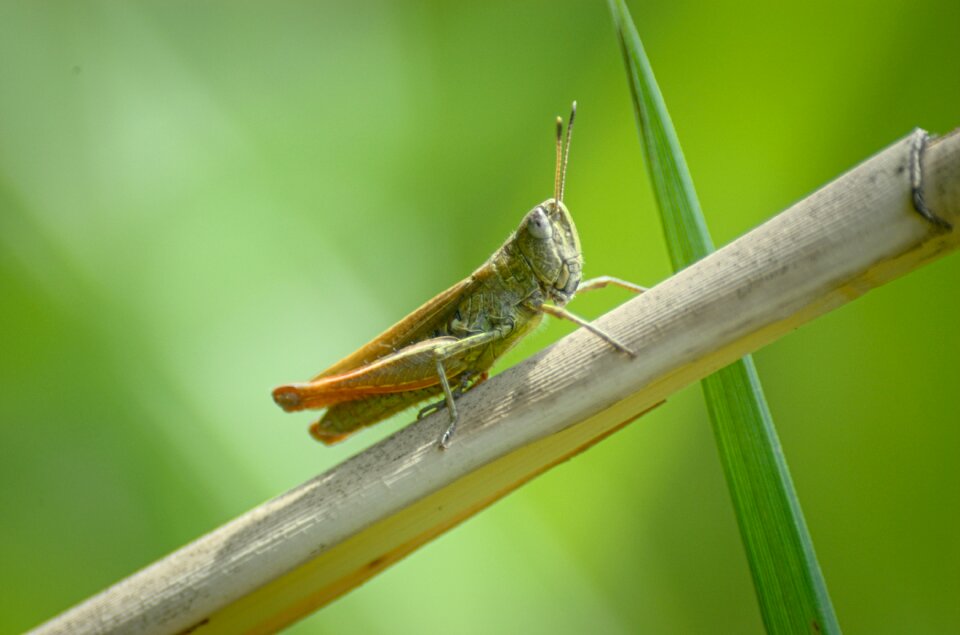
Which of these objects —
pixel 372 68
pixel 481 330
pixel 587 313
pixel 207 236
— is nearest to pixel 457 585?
pixel 481 330

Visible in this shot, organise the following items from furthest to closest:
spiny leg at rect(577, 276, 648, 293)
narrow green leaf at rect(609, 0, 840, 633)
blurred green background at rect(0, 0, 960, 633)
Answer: spiny leg at rect(577, 276, 648, 293) < blurred green background at rect(0, 0, 960, 633) < narrow green leaf at rect(609, 0, 840, 633)

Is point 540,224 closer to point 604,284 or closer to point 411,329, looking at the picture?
point 604,284

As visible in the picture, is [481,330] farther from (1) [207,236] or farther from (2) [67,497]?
(2) [67,497]

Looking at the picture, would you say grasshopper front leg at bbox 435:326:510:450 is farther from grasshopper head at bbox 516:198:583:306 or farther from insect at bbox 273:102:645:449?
grasshopper head at bbox 516:198:583:306

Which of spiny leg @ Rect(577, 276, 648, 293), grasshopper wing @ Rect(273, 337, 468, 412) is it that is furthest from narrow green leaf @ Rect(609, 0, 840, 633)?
grasshopper wing @ Rect(273, 337, 468, 412)

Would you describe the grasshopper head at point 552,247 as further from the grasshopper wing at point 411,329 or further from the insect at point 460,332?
the grasshopper wing at point 411,329

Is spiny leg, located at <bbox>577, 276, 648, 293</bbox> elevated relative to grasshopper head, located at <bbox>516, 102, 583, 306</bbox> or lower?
lower
